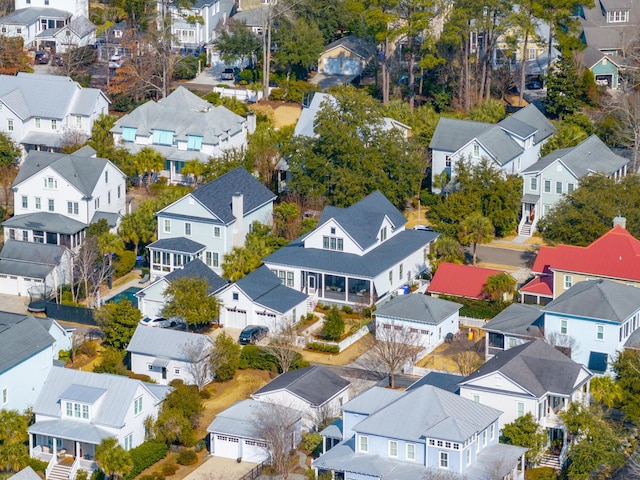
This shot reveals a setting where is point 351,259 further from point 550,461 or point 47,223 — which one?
point 550,461

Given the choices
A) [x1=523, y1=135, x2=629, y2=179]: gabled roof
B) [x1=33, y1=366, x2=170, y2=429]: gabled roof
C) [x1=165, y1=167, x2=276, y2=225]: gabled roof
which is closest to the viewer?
[x1=33, y1=366, x2=170, y2=429]: gabled roof

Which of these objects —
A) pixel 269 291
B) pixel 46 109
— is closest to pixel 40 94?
pixel 46 109

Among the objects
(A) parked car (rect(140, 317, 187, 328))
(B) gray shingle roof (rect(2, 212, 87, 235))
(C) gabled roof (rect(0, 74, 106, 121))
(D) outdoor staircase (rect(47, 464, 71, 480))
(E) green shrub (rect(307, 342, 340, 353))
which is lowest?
(D) outdoor staircase (rect(47, 464, 71, 480))

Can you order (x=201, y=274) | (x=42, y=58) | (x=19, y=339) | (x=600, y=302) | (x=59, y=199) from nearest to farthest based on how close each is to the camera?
(x=19, y=339) → (x=600, y=302) → (x=201, y=274) → (x=59, y=199) → (x=42, y=58)

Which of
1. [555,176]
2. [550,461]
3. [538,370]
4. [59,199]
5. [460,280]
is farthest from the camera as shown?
[555,176]

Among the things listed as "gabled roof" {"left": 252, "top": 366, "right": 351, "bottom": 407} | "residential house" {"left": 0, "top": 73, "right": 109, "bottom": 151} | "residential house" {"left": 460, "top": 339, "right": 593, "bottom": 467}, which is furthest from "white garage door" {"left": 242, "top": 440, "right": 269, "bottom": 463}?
"residential house" {"left": 0, "top": 73, "right": 109, "bottom": 151}

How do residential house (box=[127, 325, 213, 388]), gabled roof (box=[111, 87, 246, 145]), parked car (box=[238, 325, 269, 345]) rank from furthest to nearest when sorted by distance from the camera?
gabled roof (box=[111, 87, 246, 145])
parked car (box=[238, 325, 269, 345])
residential house (box=[127, 325, 213, 388])

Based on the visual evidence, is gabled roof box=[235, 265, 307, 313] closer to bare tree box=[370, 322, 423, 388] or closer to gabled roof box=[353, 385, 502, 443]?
bare tree box=[370, 322, 423, 388]
